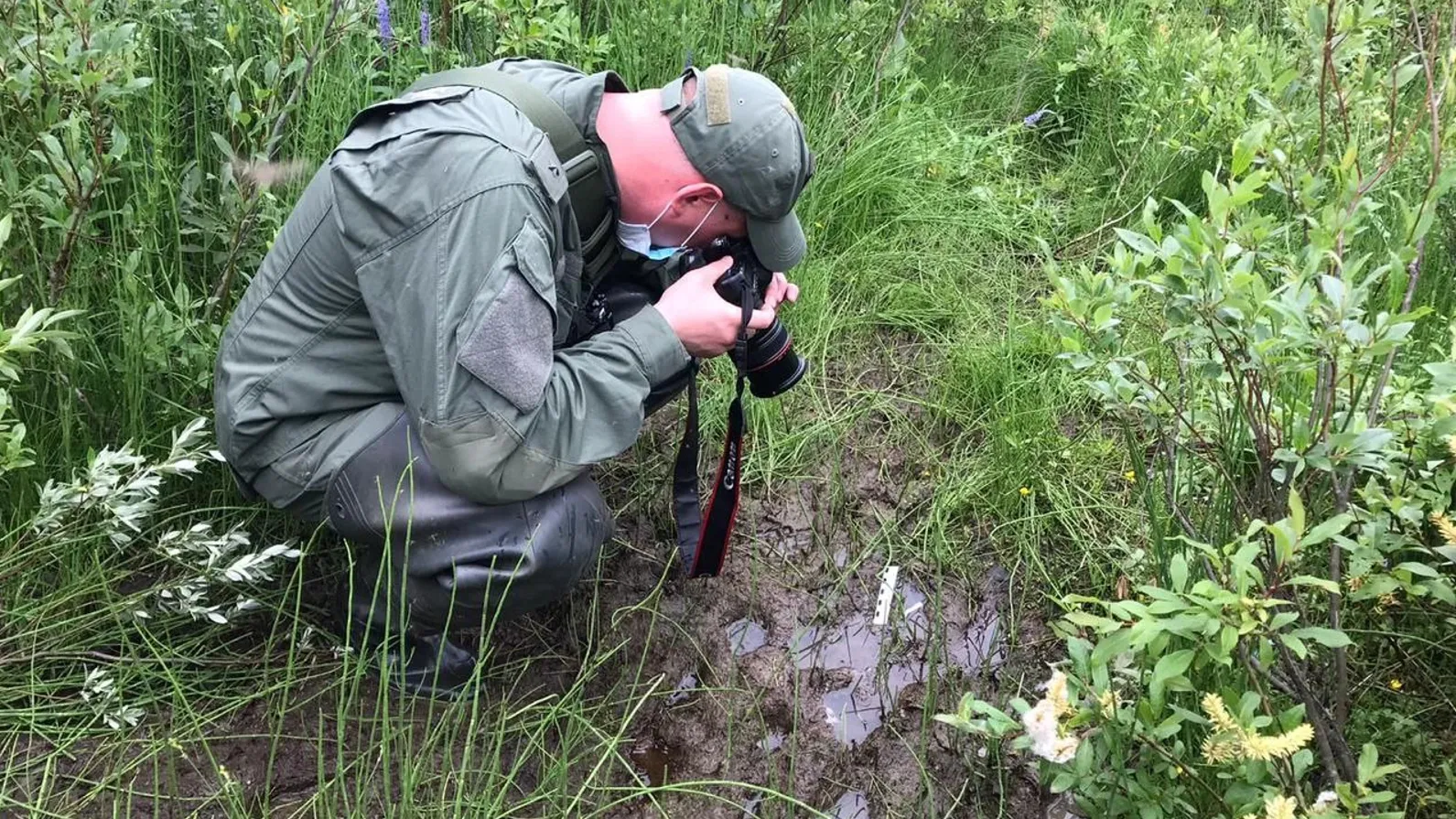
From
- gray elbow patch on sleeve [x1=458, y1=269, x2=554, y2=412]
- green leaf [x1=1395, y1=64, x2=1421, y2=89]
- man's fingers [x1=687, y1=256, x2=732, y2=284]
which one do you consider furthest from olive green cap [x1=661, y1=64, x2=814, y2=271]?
green leaf [x1=1395, y1=64, x2=1421, y2=89]

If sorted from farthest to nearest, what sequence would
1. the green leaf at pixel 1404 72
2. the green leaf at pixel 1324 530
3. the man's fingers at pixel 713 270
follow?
the man's fingers at pixel 713 270
the green leaf at pixel 1404 72
the green leaf at pixel 1324 530

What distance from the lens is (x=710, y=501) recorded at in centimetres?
240

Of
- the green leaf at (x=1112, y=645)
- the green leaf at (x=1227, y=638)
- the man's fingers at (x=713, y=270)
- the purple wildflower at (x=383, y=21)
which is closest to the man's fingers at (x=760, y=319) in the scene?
the man's fingers at (x=713, y=270)

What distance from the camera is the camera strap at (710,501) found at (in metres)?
2.34

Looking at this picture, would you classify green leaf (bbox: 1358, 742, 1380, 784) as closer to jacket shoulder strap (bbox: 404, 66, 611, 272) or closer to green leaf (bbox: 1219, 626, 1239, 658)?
green leaf (bbox: 1219, 626, 1239, 658)

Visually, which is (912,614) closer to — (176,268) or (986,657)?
(986,657)

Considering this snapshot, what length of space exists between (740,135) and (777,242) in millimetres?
281

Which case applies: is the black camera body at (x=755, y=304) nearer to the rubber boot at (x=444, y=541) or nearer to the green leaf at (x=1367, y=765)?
the rubber boot at (x=444, y=541)

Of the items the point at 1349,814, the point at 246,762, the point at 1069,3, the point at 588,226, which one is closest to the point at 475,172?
the point at 588,226

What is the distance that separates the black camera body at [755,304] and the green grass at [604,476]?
40cm

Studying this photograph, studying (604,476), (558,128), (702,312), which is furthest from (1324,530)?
(604,476)

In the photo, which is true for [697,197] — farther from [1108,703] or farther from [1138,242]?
[1108,703]

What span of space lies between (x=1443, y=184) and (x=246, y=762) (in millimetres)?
2113

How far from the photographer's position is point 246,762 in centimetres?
200
